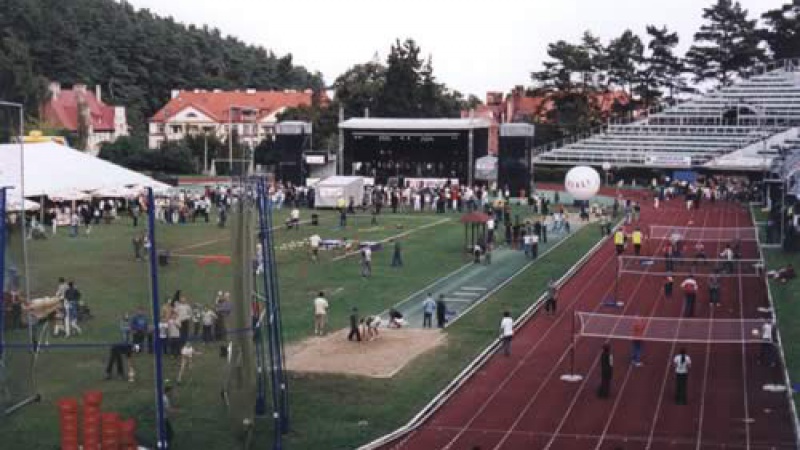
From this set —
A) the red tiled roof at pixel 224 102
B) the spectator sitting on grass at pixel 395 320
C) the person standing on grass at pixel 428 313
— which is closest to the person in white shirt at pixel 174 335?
the spectator sitting on grass at pixel 395 320

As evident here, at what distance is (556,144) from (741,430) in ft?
236

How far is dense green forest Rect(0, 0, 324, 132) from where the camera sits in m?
117

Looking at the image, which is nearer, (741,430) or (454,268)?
(741,430)

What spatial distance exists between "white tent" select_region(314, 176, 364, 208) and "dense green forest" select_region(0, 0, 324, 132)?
167 feet

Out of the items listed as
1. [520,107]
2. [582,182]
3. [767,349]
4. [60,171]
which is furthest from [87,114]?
[767,349]

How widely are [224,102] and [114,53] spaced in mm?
14299

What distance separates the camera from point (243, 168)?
19125 mm

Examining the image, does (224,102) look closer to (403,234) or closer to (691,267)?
(403,234)

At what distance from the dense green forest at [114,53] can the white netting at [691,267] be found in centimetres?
7560

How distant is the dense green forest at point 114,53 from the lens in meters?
117

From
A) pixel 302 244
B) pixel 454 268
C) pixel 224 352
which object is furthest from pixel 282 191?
pixel 224 352

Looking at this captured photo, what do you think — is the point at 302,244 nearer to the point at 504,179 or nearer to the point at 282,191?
the point at 282,191

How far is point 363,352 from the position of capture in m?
25.6

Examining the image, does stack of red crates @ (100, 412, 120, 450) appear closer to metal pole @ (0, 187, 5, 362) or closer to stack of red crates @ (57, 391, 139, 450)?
stack of red crates @ (57, 391, 139, 450)
